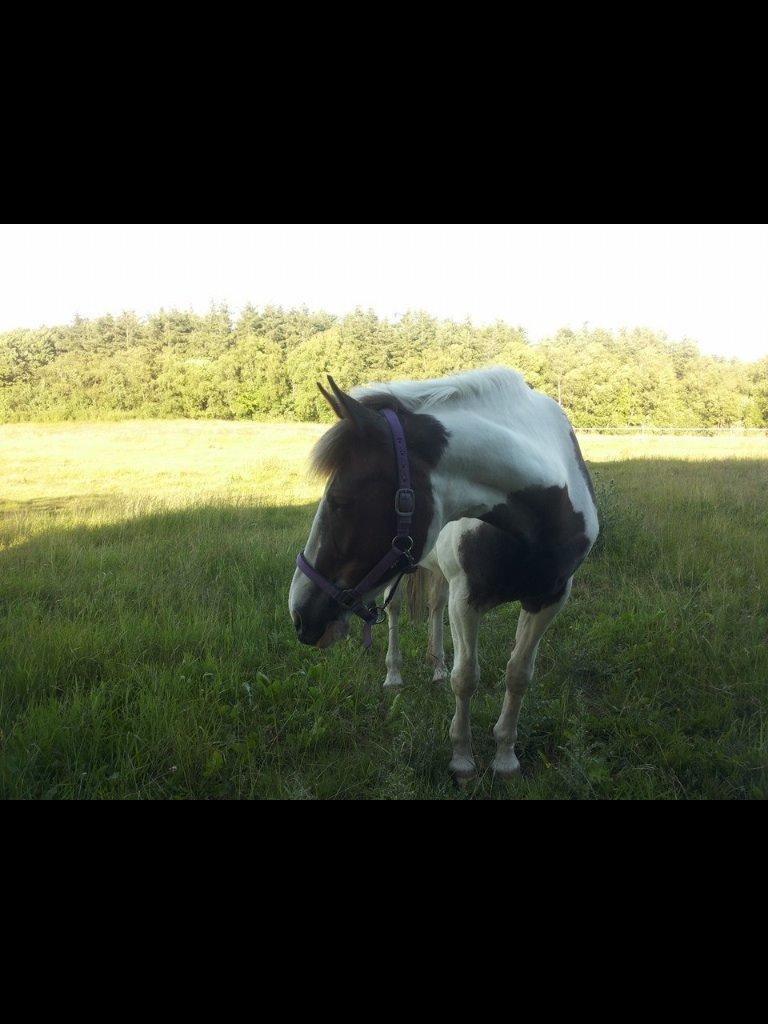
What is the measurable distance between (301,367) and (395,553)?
70.5 feet

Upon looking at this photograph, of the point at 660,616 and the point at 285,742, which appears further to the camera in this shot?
the point at 660,616

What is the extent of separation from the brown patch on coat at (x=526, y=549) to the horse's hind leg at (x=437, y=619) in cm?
123

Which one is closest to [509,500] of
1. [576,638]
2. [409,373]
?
[576,638]

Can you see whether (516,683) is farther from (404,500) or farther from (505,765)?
(404,500)

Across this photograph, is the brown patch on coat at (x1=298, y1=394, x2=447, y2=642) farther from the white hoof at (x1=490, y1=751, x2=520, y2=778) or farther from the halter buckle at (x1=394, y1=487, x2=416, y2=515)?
the white hoof at (x1=490, y1=751, x2=520, y2=778)

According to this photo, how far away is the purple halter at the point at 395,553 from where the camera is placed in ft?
6.01

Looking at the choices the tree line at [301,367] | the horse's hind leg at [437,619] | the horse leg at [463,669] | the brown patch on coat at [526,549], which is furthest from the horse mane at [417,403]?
the tree line at [301,367]

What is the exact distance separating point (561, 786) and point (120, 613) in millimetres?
3422

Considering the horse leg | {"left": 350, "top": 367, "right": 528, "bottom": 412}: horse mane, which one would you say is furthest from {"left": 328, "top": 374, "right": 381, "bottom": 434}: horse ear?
the horse leg

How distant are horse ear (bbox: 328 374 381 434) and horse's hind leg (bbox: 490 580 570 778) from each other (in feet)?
4.94

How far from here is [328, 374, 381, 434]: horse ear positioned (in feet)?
5.76

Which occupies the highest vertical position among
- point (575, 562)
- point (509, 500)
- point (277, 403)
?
point (509, 500)

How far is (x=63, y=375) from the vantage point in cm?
2247

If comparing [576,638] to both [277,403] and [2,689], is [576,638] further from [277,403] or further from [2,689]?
[277,403]
